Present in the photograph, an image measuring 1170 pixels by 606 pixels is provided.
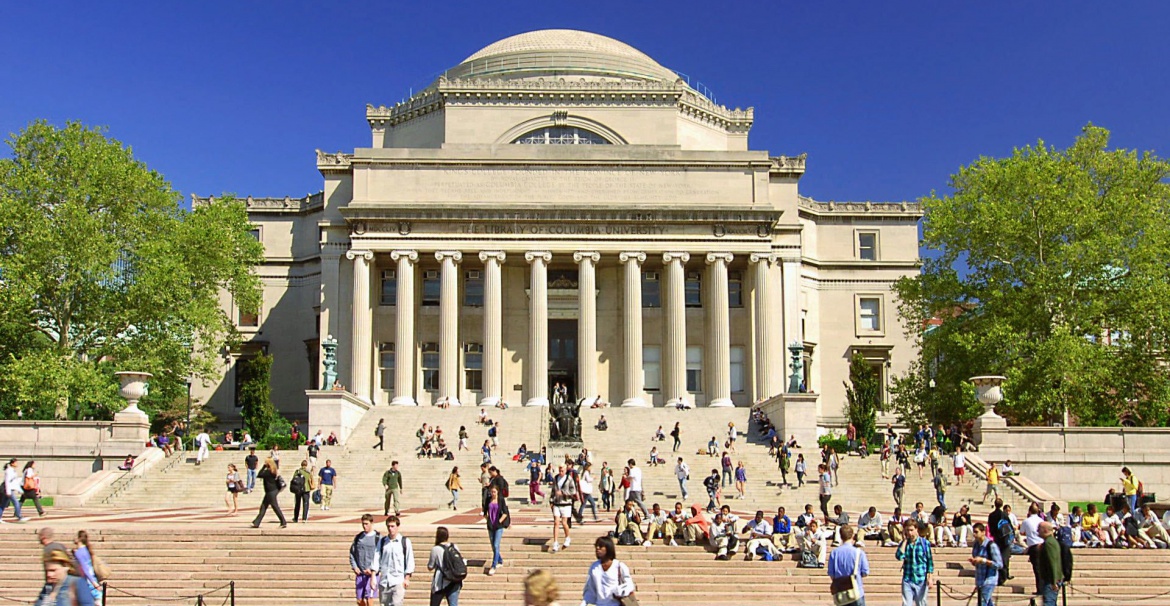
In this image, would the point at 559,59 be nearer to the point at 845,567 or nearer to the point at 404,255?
the point at 404,255

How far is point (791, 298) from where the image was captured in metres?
60.9

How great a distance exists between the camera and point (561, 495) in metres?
24.9

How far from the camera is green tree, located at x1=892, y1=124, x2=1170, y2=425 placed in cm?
4584

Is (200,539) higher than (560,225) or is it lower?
lower

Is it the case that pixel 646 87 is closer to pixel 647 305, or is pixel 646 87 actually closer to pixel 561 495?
pixel 647 305

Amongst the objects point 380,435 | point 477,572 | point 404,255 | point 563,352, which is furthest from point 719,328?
point 477,572

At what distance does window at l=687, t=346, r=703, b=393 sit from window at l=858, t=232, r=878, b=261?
13947mm

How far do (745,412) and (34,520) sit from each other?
32773 millimetres

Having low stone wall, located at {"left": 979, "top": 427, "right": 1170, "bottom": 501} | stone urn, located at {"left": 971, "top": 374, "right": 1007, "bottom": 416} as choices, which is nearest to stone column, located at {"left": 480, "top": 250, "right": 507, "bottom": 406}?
stone urn, located at {"left": 971, "top": 374, "right": 1007, "bottom": 416}

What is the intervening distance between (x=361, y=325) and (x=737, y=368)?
1922cm

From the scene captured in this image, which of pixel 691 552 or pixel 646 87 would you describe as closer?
pixel 691 552

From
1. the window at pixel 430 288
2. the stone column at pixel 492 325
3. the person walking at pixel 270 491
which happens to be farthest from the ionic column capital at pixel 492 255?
the person walking at pixel 270 491

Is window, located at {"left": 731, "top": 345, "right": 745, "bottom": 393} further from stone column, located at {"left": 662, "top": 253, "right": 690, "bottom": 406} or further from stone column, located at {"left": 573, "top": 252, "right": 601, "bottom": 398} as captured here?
stone column, located at {"left": 573, "top": 252, "right": 601, "bottom": 398}

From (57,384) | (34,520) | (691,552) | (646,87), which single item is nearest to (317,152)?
(646,87)
